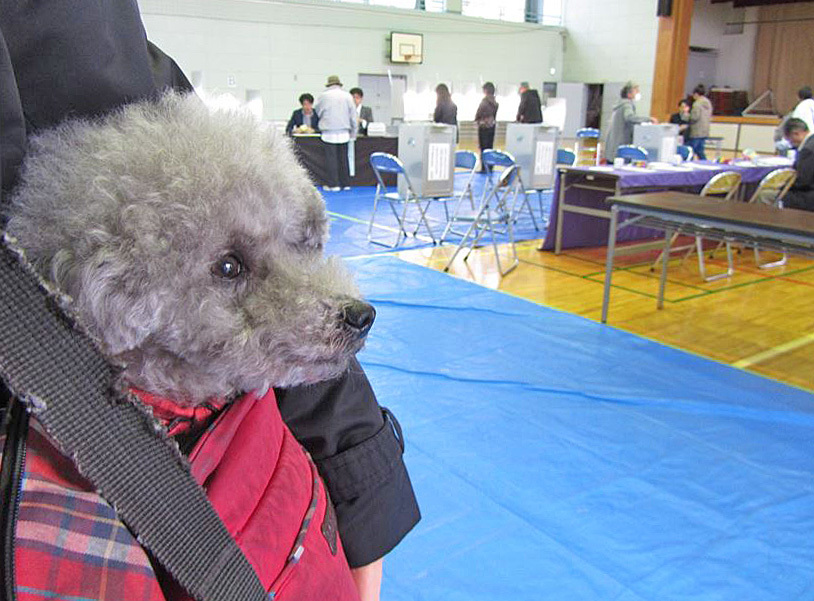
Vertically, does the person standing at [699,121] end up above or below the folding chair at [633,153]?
above

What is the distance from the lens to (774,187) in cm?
478

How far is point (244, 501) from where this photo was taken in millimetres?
461

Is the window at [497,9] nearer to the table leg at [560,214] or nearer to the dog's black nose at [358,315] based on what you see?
the table leg at [560,214]

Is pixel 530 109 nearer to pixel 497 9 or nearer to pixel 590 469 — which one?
pixel 497 9

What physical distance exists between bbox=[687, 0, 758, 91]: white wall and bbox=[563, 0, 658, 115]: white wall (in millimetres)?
3125

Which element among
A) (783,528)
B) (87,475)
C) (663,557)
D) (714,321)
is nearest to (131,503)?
(87,475)

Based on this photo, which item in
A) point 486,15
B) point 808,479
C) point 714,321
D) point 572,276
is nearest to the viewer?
point 808,479

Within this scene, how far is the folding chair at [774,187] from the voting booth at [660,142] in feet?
5.20

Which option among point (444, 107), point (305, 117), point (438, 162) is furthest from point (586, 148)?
point (438, 162)

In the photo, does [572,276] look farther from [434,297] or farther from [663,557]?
[663,557]

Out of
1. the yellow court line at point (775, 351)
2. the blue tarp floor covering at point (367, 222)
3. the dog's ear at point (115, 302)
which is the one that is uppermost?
the dog's ear at point (115, 302)

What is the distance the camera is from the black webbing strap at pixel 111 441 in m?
0.35

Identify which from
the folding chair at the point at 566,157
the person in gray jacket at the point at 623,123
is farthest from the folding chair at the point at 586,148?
the folding chair at the point at 566,157

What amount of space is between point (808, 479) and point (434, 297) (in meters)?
2.20
